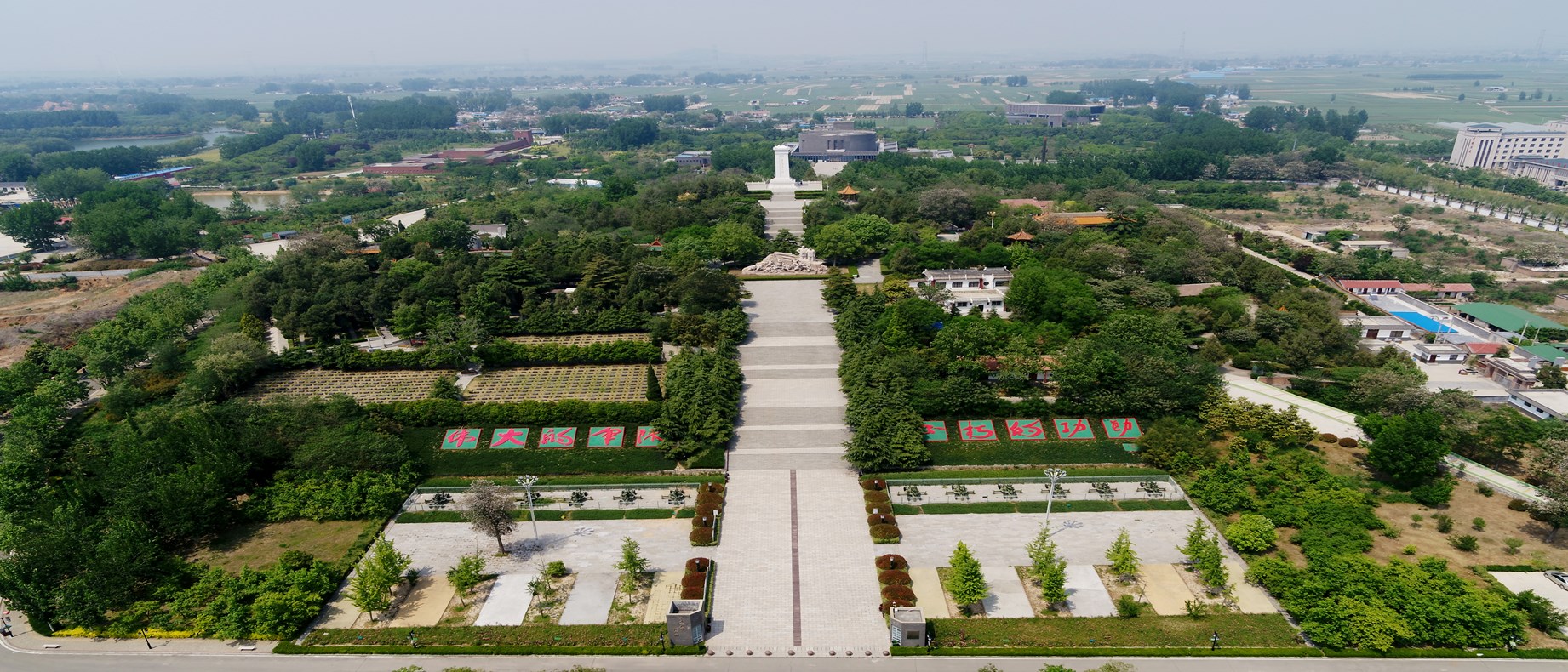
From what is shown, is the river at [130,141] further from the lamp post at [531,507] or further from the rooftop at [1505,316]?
the rooftop at [1505,316]

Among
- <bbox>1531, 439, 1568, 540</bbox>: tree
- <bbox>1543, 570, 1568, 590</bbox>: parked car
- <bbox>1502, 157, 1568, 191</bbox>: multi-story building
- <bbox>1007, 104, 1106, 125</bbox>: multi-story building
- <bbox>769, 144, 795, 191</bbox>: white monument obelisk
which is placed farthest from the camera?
<bbox>1007, 104, 1106, 125</bbox>: multi-story building

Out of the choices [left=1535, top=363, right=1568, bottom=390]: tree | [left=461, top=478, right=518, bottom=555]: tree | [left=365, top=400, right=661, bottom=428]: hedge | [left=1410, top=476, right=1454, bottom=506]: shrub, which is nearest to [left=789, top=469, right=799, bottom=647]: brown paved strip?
[left=365, top=400, right=661, bottom=428]: hedge

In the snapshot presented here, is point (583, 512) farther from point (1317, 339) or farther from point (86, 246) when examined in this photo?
point (86, 246)

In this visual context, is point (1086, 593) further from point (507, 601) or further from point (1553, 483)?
point (507, 601)

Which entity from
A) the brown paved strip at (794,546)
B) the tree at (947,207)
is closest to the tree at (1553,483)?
the brown paved strip at (794,546)

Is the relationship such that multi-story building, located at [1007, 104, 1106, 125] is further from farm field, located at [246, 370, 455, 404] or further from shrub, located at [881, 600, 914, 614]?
shrub, located at [881, 600, 914, 614]

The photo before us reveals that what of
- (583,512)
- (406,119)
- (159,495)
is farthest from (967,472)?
(406,119)

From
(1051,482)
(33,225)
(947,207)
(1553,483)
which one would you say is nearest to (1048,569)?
(1051,482)
